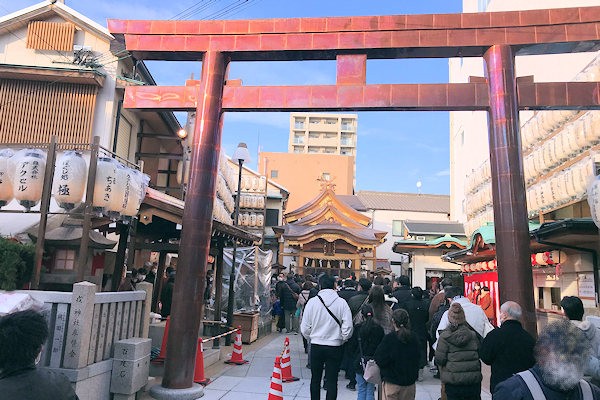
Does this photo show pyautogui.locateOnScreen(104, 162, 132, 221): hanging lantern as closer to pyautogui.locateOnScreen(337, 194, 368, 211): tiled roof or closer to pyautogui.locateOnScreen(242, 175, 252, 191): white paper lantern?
pyautogui.locateOnScreen(242, 175, 252, 191): white paper lantern

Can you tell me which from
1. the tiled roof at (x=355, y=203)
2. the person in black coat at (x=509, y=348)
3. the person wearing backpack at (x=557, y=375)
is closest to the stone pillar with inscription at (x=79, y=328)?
the person in black coat at (x=509, y=348)

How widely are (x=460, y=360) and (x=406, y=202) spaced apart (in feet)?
156

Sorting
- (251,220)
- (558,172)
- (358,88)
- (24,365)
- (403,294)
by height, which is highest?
(251,220)

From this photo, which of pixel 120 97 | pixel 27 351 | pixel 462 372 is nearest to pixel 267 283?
pixel 120 97

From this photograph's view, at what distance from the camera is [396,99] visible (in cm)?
790

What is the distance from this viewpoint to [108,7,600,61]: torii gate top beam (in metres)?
7.66

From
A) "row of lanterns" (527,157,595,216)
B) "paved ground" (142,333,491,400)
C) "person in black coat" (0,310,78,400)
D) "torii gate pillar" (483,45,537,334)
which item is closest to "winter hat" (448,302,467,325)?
"torii gate pillar" (483,45,537,334)

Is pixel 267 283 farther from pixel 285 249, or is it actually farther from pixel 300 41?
pixel 285 249

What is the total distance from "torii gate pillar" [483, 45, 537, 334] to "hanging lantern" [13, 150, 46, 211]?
24.5 feet

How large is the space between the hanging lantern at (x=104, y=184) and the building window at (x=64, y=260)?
203cm

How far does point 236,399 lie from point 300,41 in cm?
641

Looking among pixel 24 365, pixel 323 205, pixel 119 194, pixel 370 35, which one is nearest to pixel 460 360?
pixel 24 365

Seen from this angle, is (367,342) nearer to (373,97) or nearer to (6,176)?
(373,97)

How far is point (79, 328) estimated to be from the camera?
557 cm
